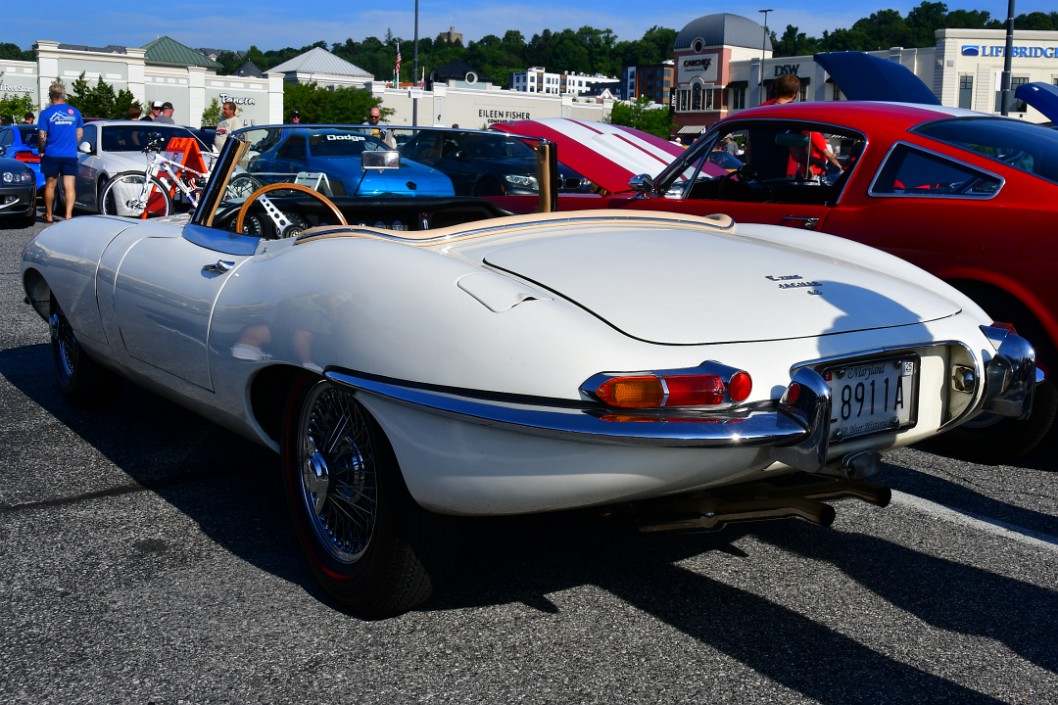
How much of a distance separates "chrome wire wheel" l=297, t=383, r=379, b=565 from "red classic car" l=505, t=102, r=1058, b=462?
2.61 m

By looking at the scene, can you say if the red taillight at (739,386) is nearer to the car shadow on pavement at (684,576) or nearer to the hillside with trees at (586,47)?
the car shadow on pavement at (684,576)

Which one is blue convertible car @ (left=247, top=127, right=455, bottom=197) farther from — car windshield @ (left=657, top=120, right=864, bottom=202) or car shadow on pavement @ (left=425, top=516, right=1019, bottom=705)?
car windshield @ (left=657, top=120, right=864, bottom=202)

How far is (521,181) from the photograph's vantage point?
450cm

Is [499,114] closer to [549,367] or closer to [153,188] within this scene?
[153,188]

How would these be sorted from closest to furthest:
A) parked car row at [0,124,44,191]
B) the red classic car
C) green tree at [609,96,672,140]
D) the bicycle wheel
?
the red classic car
the bicycle wheel
parked car row at [0,124,44,191]
green tree at [609,96,672,140]

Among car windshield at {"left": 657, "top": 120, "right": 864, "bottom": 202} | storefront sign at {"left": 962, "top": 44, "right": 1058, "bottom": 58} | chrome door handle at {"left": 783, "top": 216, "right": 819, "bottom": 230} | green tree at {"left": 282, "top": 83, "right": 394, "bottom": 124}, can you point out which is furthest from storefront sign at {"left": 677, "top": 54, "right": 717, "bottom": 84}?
chrome door handle at {"left": 783, "top": 216, "right": 819, "bottom": 230}

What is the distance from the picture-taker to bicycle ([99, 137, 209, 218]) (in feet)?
36.6

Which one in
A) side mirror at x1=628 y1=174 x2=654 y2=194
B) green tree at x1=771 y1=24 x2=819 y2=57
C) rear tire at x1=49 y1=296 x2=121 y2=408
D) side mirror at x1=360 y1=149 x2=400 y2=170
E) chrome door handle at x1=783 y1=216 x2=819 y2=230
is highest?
green tree at x1=771 y1=24 x2=819 y2=57

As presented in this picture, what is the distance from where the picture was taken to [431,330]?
261 cm

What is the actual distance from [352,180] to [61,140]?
11132 mm

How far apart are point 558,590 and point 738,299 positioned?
95 cm

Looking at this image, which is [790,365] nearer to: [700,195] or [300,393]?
[300,393]

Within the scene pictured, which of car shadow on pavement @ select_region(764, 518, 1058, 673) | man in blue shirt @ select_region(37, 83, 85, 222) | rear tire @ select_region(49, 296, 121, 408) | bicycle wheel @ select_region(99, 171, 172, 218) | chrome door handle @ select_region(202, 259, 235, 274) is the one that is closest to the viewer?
car shadow on pavement @ select_region(764, 518, 1058, 673)

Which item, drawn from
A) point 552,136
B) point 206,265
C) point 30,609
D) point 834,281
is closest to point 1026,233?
point 834,281
